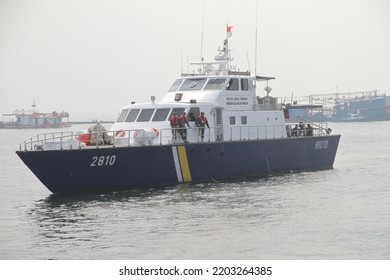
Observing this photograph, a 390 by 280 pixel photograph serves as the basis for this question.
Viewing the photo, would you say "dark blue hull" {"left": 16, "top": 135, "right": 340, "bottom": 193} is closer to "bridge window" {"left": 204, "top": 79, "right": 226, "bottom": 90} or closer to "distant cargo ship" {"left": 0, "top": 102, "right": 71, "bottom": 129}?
"bridge window" {"left": 204, "top": 79, "right": 226, "bottom": 90}

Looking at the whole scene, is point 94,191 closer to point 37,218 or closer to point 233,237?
point 37,218

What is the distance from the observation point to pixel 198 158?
29484 mm

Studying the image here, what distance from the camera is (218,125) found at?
31.3 meters

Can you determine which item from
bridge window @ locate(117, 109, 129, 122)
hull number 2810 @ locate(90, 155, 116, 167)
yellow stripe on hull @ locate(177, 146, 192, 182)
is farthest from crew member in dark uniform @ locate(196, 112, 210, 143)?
hull number 2810 @ locate(90, 155, 116, 167)

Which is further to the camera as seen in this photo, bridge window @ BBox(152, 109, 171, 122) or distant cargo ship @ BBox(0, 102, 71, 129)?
distant cargo ship @ BBox(0, 102, 71, 129)

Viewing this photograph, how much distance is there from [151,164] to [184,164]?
1472mm

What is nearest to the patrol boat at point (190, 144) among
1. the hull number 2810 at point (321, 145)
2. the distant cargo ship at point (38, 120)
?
the hull number 2810 at point (321, 145)

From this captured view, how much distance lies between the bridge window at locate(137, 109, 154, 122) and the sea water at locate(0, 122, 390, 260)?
10.1ft

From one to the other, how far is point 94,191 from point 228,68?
33.3 ft

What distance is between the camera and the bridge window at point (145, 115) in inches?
1192

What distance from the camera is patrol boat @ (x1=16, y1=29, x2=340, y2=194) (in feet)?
88.2

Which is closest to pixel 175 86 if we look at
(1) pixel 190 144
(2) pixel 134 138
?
(1) pixel 190 144

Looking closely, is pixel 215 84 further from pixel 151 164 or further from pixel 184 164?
pixel 151 164
